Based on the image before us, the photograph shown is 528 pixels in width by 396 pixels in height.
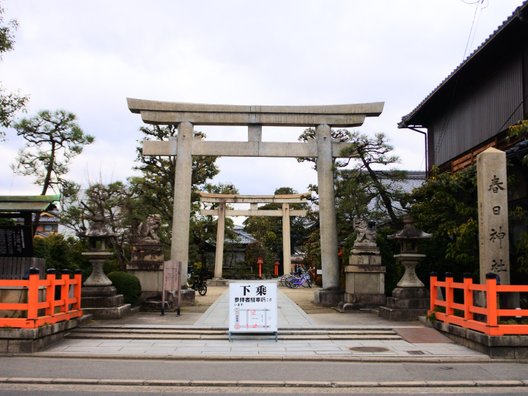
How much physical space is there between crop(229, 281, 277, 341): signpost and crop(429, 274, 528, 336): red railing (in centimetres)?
416

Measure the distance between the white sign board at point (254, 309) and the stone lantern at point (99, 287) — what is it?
435cm

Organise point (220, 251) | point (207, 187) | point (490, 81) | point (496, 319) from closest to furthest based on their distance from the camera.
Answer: point (496, 319), point (490, 81), point (207, 187), point (220, 251)

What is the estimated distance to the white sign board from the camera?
12508 millimetres

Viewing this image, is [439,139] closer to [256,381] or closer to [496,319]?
[496,319]

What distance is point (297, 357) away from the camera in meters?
10.7

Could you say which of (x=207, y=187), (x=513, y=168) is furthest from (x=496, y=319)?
(x=207, y=187)

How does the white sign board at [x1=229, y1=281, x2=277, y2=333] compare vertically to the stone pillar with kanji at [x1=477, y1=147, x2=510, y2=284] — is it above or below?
below

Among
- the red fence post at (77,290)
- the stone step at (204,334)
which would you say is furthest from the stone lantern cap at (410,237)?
the red fence post at (77,290)

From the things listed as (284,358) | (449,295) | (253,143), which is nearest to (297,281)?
(253,143)

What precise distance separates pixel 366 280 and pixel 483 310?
7.67m

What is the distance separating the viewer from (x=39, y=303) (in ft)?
36.9

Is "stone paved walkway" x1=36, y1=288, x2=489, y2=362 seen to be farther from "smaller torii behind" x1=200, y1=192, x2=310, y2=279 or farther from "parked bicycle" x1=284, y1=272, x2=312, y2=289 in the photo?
"smaller torii behind" x1=200, y1=192, x2=310, y2=279

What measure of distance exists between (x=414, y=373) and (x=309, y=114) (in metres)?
13.2

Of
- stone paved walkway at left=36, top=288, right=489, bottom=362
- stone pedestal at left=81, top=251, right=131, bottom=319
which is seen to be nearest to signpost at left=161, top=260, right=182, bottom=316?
stone pedestal at left=81, top=251, right=131, bottom=319
